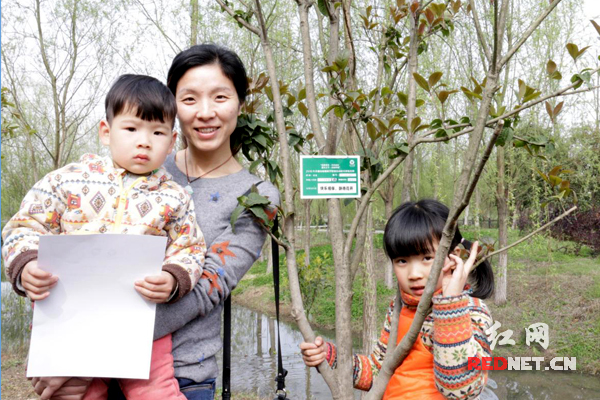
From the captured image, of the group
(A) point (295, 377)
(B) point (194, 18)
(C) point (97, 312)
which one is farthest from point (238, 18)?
(B) point (194, 18)

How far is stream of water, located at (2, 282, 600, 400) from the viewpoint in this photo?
18.6 ft

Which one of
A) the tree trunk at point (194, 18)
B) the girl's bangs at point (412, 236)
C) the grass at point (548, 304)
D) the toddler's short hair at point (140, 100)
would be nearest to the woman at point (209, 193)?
the toddler's short hair at point (140, 100)

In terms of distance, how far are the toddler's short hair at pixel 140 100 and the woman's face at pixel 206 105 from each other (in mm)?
125

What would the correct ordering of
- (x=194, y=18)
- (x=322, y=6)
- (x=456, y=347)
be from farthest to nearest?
(x=194, y=18) → (x=322, y=6) → (x=456, y=347)

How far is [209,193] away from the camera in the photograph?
135 cm

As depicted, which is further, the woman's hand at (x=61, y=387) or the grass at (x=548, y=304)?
the grass at (x=548, y=304)

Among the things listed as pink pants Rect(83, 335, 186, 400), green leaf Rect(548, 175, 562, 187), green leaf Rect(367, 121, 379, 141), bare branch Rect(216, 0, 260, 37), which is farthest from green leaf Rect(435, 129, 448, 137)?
pink pants Rect(83, 335, 186, 400)

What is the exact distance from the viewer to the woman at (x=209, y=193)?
1.16 m

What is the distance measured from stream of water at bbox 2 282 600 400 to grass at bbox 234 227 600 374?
41 centimetres

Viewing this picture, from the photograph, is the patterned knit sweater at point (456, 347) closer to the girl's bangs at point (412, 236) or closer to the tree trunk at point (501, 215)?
the girl's bangs at point (412, 236)

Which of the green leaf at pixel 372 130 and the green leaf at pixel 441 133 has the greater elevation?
the green leaf at pixel 372 130

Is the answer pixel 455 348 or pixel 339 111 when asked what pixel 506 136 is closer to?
pixel 339 111

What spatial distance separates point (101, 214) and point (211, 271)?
298 mm

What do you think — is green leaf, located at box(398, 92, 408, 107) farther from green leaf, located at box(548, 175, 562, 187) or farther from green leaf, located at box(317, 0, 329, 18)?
green leaf, located at box(548, 175, 562, 187)
